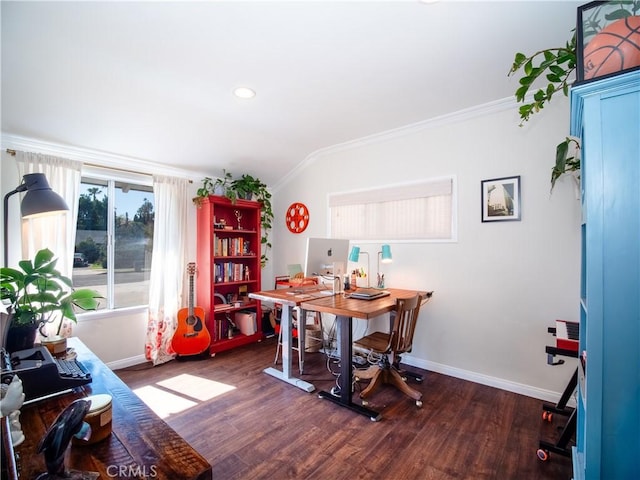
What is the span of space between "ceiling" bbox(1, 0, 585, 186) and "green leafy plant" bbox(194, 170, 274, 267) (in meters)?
0.71

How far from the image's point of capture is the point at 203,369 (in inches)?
119

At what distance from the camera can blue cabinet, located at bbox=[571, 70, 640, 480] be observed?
97 cm

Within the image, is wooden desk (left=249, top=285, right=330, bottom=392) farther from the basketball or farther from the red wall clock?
the basketball

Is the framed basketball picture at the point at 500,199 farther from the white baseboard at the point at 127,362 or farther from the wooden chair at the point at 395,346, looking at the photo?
the white baseboard at the point at 127,362

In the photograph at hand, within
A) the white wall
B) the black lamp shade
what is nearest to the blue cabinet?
the white wall

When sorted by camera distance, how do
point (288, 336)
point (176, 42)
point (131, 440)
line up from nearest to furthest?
point (131, 440), point (176, 42), point (288, 336)

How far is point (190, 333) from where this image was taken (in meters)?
3.25

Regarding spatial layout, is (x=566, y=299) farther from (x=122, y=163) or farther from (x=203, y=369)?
(x=122, y=163)

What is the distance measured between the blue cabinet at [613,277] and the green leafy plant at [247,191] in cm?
333

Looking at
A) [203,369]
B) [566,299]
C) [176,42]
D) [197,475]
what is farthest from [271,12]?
[203,369]

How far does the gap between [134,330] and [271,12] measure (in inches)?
129

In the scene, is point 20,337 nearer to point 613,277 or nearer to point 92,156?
point 92,156

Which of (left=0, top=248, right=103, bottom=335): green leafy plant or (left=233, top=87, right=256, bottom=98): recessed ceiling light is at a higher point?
(left=233, top=87, right=256, bottom=98): recessed ceiling light

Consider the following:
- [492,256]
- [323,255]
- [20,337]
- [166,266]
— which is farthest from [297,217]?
[20,337]
